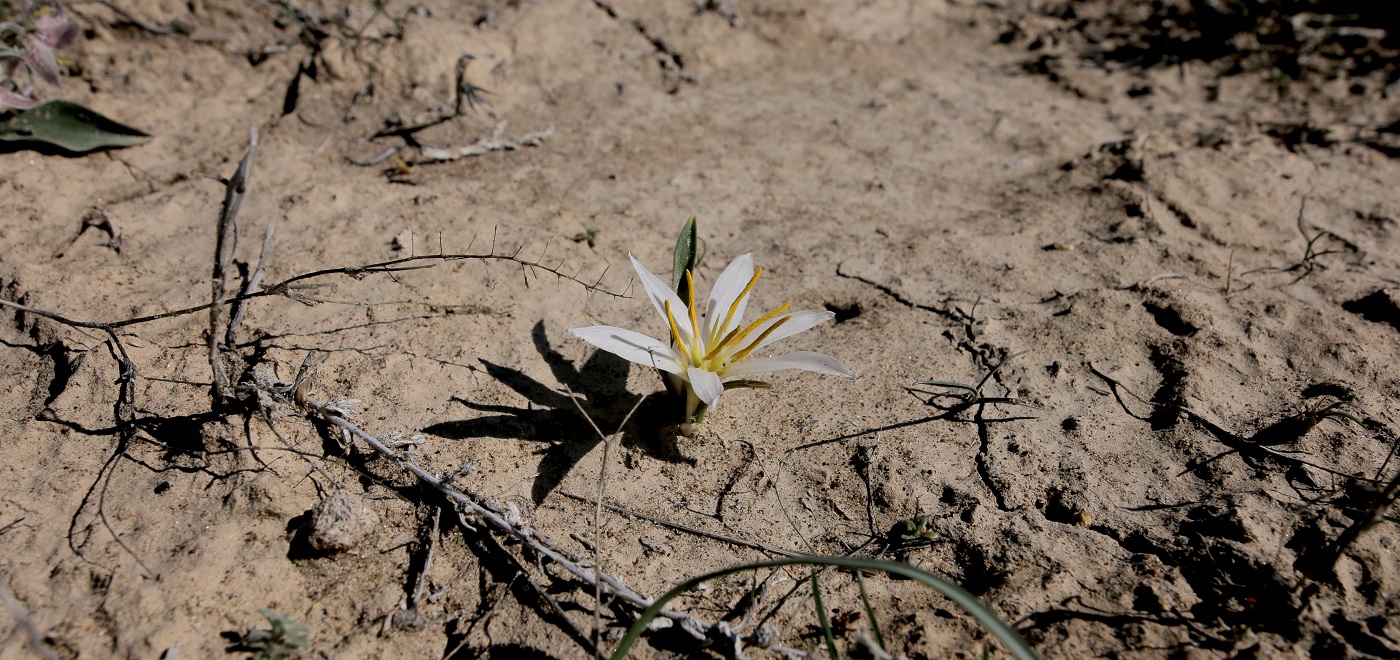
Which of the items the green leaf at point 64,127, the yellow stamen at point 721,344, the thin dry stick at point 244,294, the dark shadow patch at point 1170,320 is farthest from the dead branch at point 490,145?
the dark shadow patch at point 1170,320

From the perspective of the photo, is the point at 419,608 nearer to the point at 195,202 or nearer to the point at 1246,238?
the point at 195,202

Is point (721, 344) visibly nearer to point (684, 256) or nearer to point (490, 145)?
point (684, 256)

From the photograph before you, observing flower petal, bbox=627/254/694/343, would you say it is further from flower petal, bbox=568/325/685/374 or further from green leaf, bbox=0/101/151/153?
green leaf, bbox=0/101/151/153

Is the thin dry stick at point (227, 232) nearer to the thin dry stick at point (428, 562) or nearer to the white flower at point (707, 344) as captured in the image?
the thin dry stick at point (428, 562)

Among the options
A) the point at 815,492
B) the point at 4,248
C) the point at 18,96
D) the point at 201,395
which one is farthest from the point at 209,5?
the point at 815,492

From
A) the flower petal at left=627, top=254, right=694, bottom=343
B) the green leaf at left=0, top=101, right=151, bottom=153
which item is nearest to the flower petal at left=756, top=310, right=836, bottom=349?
the flower petal at left=627, top=254, right=694, bottom=343

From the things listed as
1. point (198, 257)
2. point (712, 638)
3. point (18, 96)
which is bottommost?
point (712, 638)

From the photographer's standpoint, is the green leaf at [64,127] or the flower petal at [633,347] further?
the green leaf at [64,127]

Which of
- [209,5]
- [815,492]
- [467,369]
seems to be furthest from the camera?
[209,5]
